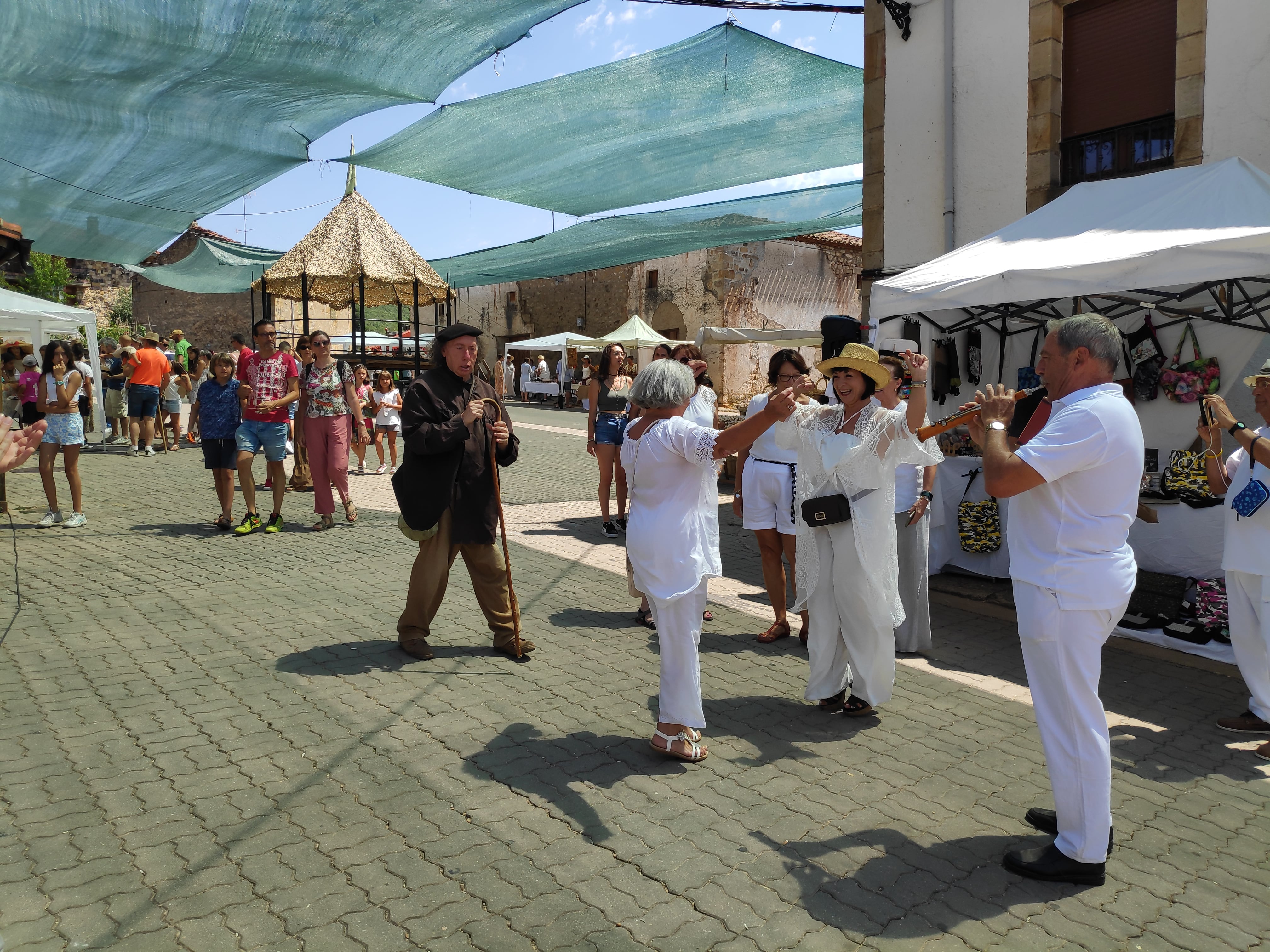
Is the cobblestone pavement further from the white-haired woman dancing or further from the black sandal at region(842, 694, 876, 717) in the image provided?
the white-haired woman dancing

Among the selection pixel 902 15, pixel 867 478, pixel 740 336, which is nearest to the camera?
pixel 867 478

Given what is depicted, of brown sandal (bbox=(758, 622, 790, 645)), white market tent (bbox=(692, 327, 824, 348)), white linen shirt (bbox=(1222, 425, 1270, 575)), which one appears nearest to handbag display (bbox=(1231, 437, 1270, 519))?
white linen shirt (bbox=(1222, 425, 1270, 575))

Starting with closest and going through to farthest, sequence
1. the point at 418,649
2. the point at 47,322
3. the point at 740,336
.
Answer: the point at 418,649, the point at 740,336, the point at 47,322

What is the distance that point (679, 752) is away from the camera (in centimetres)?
387

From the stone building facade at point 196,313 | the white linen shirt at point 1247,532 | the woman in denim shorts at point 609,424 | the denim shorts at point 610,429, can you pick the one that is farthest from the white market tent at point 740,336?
the stone building facade at point 196,313

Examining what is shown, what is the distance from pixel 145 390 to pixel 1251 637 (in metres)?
14.5

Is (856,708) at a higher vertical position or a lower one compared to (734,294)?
lower

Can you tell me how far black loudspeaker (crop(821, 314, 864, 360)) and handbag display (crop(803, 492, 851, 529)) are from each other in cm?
89

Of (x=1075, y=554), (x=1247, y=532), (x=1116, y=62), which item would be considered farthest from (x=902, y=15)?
(x=1075, y=554)

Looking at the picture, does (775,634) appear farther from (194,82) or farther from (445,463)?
(194,82)

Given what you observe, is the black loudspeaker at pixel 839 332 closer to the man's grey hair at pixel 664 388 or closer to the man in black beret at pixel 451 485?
the man's grey hair at pixel 664 388

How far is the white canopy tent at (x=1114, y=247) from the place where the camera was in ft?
16.9

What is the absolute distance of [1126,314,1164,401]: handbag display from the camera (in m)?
7.36

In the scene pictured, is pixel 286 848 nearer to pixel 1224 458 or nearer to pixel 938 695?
pixel 938 695
